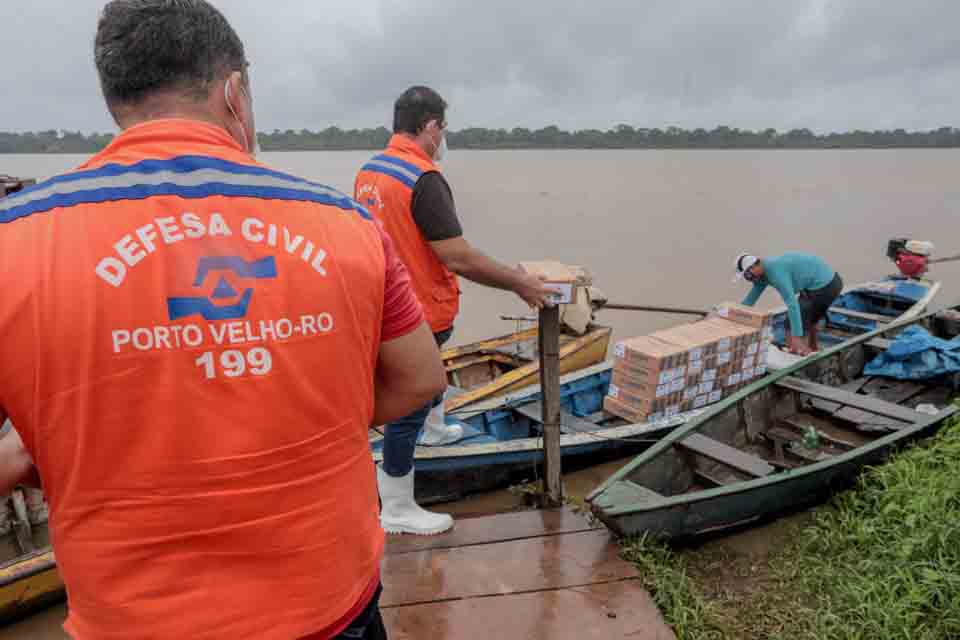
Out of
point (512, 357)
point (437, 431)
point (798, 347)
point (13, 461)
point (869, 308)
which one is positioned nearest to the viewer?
point (13, 461)

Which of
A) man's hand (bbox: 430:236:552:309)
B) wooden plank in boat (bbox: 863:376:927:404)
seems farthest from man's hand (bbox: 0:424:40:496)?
wooden plank in boat (bbox: 863:376:927:404)

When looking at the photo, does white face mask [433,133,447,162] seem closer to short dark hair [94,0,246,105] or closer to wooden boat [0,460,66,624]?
short dark hair [94,0,246,105]

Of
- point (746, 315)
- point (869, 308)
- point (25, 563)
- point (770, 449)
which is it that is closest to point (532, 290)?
point (770, 449)

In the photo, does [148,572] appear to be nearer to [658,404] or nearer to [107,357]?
[107,357]

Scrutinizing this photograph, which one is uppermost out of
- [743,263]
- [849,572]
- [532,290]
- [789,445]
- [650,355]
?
[532,290]

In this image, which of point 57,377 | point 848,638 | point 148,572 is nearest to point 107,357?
point 57,377

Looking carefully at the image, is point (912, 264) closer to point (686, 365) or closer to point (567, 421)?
point (686, 365)

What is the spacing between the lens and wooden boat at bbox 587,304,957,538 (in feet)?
11.4

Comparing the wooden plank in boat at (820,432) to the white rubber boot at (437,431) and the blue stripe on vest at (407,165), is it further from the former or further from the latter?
the blue stripe on vest at (407,165)

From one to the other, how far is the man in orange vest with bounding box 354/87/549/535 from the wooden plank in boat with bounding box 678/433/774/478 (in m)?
1.63

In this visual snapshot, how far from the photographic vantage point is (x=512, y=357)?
276 inches

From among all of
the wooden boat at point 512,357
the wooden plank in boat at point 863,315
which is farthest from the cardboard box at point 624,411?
the wooden plank in boat at point 863,315

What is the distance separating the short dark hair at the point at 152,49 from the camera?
3.48 ft

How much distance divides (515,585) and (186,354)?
2388 millimetres
